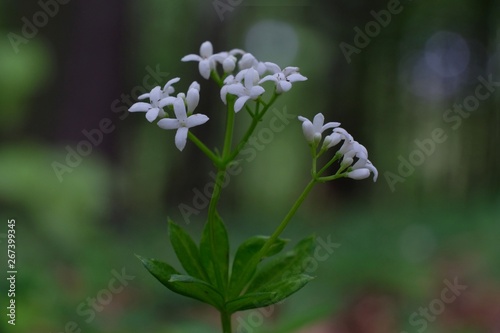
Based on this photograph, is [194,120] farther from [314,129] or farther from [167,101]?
[314,129]

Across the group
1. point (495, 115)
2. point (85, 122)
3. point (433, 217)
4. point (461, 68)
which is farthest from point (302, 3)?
point (85, 122)

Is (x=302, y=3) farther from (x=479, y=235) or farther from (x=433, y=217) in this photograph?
(x=479, y=235)

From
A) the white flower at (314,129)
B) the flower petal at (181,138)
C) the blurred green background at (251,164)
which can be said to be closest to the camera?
the flower petal at (181,138)

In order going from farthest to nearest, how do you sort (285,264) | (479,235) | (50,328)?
(479,235) → (50,328) → (285,264)

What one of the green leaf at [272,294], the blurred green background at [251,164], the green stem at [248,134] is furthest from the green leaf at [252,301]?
the blurred green background at [251,164]

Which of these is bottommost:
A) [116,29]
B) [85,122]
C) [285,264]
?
[285,264]

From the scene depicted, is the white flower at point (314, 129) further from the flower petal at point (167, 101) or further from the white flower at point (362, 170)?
the flower petal at point (167, 101)
